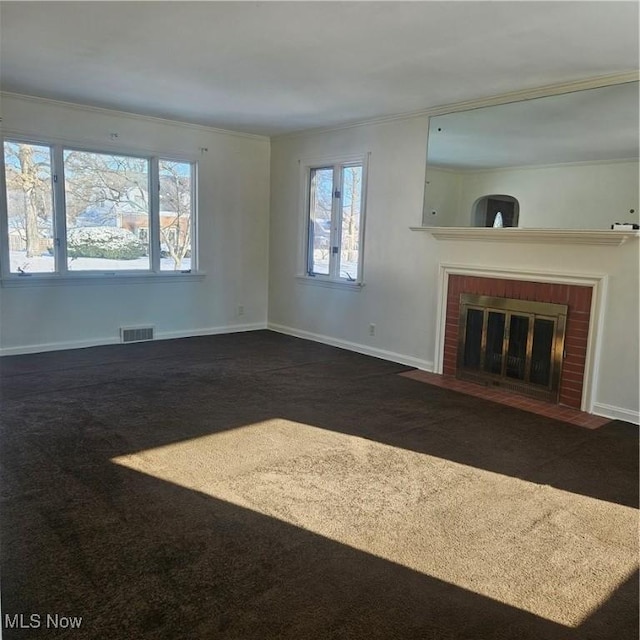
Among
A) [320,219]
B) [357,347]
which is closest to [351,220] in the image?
[320,219]

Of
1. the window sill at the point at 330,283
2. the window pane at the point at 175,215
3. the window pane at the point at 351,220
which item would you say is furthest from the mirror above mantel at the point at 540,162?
the window pane at the point at 175,215

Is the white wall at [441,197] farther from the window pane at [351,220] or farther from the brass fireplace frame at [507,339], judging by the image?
the window pane at [351,220]

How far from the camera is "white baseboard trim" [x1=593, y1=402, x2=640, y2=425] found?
13.1ft

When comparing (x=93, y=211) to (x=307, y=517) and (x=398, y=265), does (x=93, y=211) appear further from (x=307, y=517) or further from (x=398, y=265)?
(x=307, y=517)

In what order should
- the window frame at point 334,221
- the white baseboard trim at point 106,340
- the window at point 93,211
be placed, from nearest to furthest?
the window at point 93,211 → the white baseboard trim at point 106,340 → the window frame at point 334,221

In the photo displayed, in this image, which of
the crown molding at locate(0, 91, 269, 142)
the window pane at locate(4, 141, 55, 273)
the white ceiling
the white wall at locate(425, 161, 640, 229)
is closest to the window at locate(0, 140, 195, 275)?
the window pane at locate(4, 141, 55, 273)

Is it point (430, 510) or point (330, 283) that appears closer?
point (430, 510)

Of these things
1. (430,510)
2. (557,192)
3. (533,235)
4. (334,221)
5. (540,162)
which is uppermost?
(540,162)

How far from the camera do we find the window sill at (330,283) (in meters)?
6.02

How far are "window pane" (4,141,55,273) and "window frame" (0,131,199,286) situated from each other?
0.04 meters

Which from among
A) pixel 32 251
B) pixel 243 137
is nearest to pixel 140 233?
pixel 32 251

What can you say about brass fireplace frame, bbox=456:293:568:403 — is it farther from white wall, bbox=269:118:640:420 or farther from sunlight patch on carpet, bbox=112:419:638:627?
sunlight patch on carpet, bbox=112:419:638:627

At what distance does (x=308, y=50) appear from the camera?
11.4ft

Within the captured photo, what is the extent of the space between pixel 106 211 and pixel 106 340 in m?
1.38
